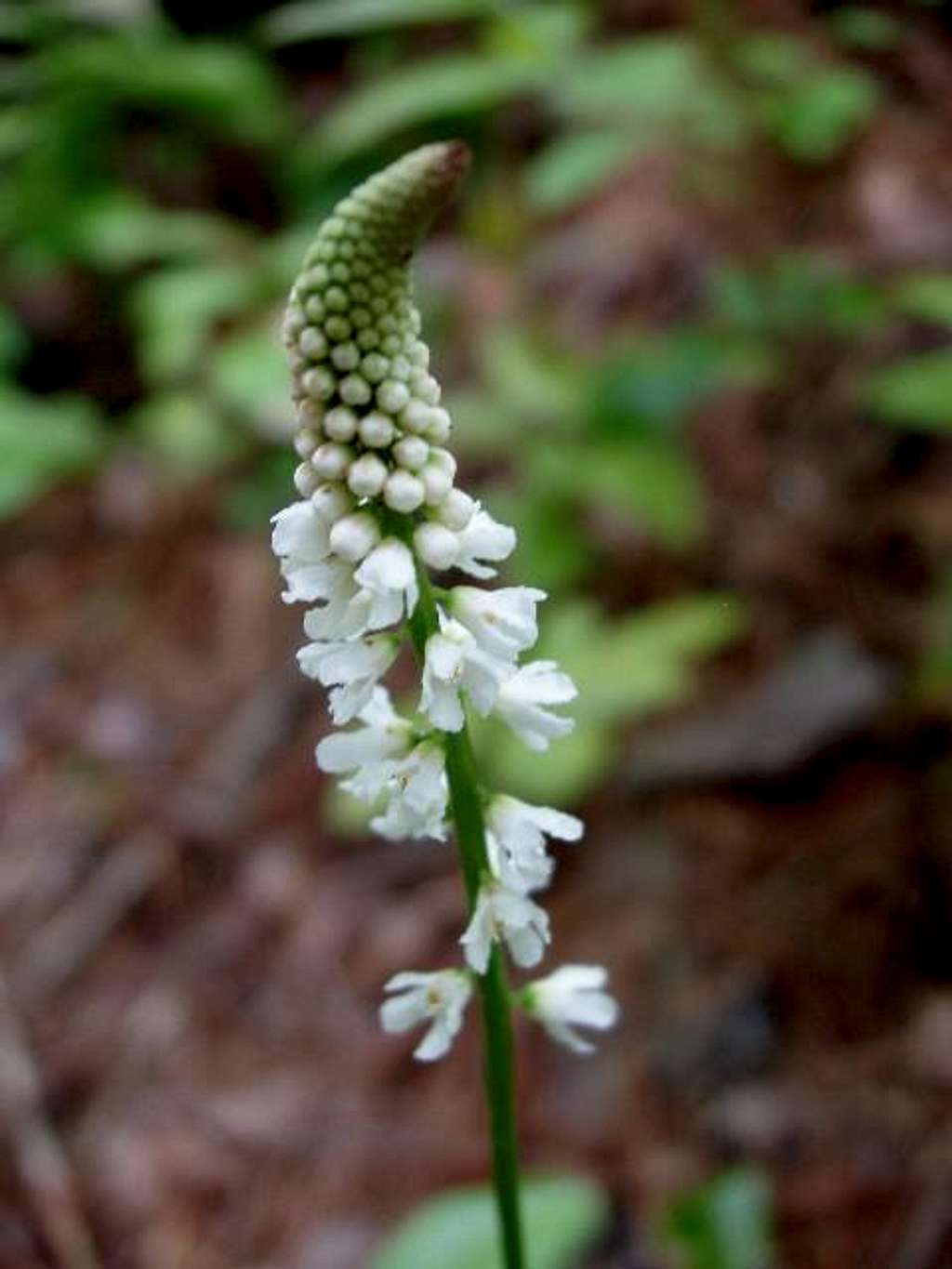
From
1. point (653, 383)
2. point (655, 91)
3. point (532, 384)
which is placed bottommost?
point (653, 383)

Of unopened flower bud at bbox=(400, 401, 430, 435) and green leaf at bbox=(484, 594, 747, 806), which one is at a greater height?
green leaf at bbox=(484, 594, 747, 806)

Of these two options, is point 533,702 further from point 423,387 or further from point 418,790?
point 423,387

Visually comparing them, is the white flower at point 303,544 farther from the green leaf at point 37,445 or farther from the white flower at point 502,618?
the green leaf at point 37,445

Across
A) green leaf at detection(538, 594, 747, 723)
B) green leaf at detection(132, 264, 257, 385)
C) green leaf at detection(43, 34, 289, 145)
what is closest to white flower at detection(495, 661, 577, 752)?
green leaf at detection(538, 594, 747, 723)

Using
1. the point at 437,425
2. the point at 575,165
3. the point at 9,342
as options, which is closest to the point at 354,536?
the point at 437,425

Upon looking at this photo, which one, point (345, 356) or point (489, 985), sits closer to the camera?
point (345, 356)

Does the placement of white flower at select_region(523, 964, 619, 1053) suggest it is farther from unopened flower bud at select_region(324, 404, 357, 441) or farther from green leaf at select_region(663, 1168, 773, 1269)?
green leaf at select_region(663, 1168, 773, 1269)

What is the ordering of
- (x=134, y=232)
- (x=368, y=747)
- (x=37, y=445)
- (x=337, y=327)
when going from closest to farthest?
(x=337, y=327) < (x=368, y=747) < (x=37, y=445) < (x=134, y=232)
